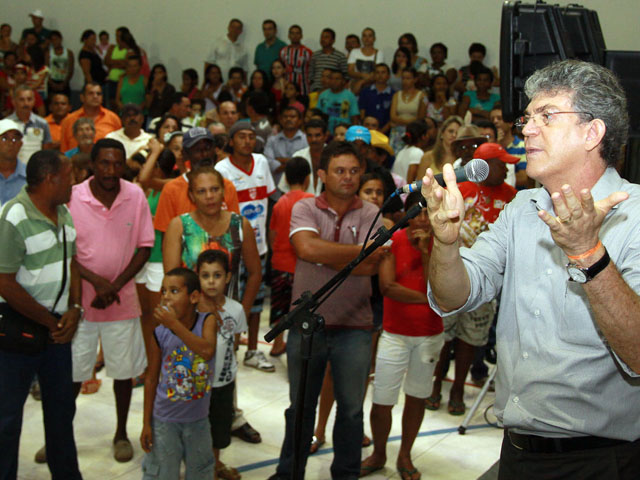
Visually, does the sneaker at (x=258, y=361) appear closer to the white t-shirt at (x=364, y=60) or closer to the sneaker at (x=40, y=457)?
the sneaker at (x=40, y=457)

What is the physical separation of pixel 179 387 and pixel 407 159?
4119 millimetres

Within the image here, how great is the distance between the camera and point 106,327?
4145mm

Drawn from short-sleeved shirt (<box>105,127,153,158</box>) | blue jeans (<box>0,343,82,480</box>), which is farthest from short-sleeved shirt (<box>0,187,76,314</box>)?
short-sleeved shirt (<box>105,127,153,158</box>)

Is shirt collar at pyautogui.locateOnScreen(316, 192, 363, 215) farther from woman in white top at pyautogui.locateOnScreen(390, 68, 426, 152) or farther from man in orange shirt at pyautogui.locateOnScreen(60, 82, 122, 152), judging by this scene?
woman in white top at pyautogui.locateOnScreen(390, 68, 426, 152)

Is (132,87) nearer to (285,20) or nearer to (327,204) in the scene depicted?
(285,20)

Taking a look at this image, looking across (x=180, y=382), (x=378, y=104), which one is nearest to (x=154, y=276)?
(x=180, y=382)

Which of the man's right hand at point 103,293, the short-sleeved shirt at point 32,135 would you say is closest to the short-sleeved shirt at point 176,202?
the man's right hand at point 103,293

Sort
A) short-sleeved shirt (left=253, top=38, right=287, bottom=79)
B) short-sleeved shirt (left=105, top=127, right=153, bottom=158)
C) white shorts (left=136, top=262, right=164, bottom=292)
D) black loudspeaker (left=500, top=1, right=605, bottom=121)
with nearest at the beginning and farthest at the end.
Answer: black loudspeaker (left=500, top=1, right=605, bottom=121)
white shorts (left=136, top=262, right=164, bottom=292)
short-sleeved shirt (left=105, top=127, right=153, bottom=158)
short-sleeved shirt (left=253, top=38, right=287, bottom=79)

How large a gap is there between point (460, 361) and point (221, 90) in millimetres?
6727

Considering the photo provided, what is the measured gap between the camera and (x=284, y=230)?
16.4 feet

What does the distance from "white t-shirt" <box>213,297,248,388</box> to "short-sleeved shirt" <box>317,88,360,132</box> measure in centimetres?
569

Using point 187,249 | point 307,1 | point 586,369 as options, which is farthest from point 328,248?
point 307,1

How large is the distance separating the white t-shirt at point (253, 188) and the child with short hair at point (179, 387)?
1.88 metres

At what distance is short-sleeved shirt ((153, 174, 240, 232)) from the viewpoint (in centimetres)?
451
